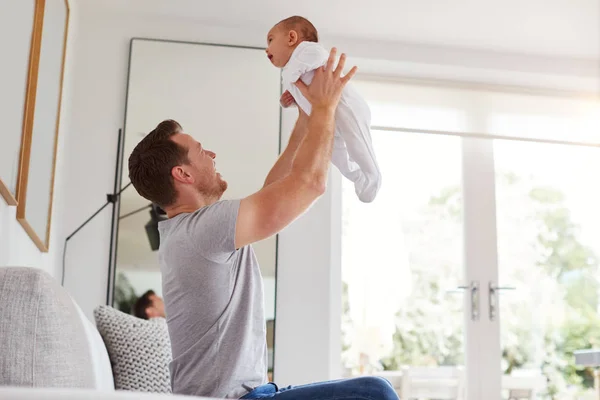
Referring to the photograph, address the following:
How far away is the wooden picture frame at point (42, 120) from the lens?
2637 mm

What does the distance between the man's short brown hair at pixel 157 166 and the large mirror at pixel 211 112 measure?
188cm

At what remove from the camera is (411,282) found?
14.9ft

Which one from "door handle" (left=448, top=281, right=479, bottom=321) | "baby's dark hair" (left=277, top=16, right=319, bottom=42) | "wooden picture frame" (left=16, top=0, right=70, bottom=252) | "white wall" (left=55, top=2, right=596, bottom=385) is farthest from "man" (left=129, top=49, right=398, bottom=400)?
"door handle" (left=448, top=281, right=479, bottom=321)

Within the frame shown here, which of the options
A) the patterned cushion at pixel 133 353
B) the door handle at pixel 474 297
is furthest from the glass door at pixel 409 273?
the patterned cushion at pixel 133 353

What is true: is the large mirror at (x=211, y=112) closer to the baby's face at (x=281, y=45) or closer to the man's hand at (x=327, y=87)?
the baby's face at (x=281, y=45)

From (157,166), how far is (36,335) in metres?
0.67

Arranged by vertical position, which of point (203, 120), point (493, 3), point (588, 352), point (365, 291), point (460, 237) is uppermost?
point (493, 3)

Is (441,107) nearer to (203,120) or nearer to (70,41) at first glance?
(203,120)

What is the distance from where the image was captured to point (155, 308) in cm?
387

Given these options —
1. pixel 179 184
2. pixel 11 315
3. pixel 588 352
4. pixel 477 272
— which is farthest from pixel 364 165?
pixel 477 272

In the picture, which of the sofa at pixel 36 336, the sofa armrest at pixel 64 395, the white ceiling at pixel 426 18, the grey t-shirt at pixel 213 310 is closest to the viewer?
the sofa armrest at pixel 64 395

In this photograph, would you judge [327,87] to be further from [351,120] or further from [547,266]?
[547,266]

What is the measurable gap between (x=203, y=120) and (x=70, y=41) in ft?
2.42

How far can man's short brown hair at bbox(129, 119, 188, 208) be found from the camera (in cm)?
206
